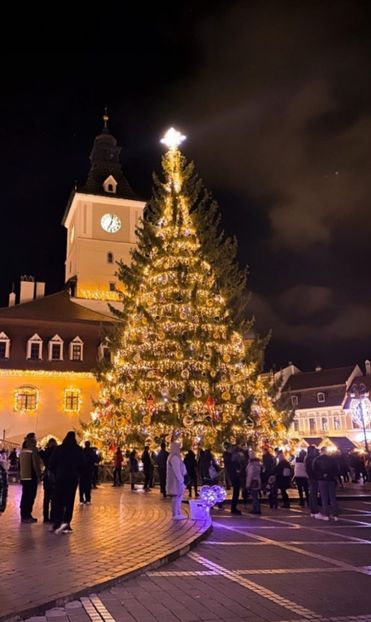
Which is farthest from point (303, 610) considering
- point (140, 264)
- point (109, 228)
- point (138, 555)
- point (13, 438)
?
point (109, 228)

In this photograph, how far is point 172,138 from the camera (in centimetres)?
2933

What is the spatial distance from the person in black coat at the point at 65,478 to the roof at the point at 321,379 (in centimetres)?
5642

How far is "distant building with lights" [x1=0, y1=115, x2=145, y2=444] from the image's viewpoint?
4100 centimetres

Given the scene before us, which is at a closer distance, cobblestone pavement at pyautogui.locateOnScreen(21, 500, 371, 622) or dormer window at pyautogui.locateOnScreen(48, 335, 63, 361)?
cobblestone pavement at pyautogui.locateOnScreen(21, 500, 371, 622)

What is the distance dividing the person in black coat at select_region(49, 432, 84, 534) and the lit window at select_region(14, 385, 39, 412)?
3051 cm

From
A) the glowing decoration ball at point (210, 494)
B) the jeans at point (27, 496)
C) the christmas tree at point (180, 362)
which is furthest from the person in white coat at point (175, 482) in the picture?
the christmas tree at point (180, 362)

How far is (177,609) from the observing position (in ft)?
20.4

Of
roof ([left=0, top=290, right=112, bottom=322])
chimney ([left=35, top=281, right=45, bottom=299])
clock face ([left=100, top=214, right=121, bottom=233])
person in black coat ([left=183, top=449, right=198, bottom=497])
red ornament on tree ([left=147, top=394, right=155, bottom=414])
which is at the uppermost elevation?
clock face ([left=100, top=214, right=121, bottom=233])

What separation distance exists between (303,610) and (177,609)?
1.34 m

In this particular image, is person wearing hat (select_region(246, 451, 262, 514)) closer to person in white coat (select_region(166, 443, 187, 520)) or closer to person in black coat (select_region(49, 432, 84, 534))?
person in white coat (select_region(166, 443, 187, 520))

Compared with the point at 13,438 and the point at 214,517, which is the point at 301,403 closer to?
the point at 13,438

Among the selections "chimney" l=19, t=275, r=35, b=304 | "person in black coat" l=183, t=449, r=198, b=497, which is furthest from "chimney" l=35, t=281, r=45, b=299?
"person in black coat" l=183, t=449, r=198, b=497

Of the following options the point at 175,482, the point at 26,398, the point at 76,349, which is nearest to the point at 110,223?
the point at 76,349

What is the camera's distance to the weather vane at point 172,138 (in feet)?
96.0
